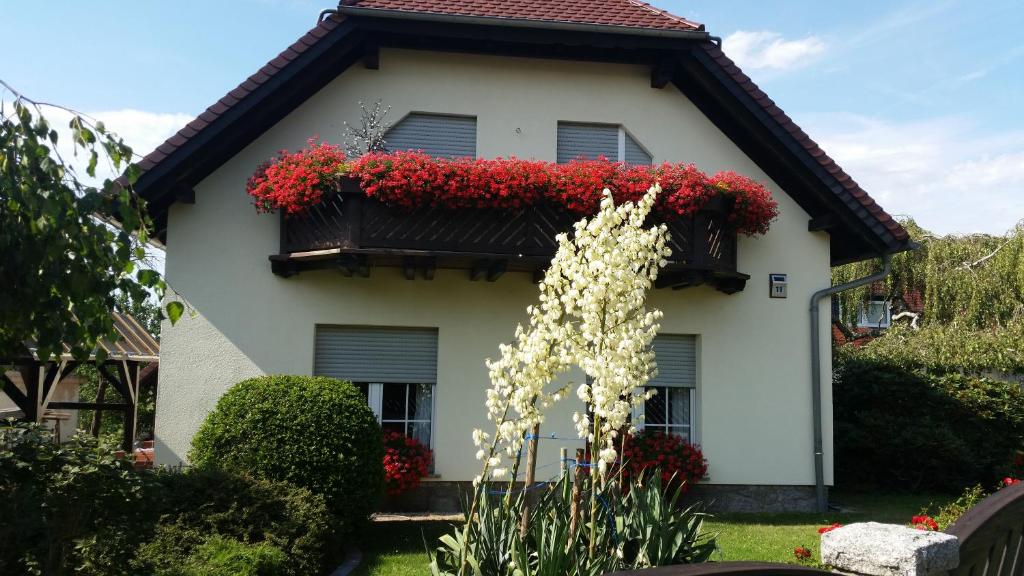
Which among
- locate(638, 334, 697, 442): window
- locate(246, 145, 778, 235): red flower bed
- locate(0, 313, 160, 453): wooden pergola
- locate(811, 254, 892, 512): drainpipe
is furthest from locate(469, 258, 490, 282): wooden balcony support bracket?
locate(811, 254, 892, 512): drainpipe

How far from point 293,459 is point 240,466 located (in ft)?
1.62

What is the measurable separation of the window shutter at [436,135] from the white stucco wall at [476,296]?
17cm

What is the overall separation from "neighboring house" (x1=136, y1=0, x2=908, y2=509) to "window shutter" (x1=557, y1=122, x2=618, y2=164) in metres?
0.03

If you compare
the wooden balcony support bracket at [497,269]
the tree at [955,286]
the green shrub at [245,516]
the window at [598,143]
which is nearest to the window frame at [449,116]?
the window at [598,143]

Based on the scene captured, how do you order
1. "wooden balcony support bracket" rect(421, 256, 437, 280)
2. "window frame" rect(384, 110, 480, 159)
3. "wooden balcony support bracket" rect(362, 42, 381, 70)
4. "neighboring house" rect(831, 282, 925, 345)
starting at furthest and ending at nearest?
"neighboring house" rect(831, 282, 925, 345) → "window frame" rect(384, 110, 480, 159) → "wooden balcony support bracket" rect(362, 42, 381, 70) → "wooden balcony support bracket" rect(421, 256, 437, 280)

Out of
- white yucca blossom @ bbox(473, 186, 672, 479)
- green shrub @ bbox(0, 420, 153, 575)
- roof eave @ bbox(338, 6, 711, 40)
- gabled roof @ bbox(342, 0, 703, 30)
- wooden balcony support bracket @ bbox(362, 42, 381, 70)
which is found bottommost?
green shrub @ bbox(0, 420, 153, 575)

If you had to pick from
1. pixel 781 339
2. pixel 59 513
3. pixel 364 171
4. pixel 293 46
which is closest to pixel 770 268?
pixel 781 339

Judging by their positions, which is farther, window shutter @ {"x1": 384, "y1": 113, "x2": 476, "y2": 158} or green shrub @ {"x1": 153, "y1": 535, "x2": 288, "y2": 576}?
window shutter @ {"x1": 384, "y1": 113, "x2": 476, "y2": 158}

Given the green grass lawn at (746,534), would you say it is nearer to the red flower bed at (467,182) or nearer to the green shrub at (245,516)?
the green shrub at (245,516)

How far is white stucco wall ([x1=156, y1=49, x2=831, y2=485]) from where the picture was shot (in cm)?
1032

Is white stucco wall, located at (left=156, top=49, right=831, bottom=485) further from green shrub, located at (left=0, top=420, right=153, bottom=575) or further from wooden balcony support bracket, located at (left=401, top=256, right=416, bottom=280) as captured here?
green shrub, located at (left=0, top=420, right=153, bottom=575)

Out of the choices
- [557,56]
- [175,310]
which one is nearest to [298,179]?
[557,56]

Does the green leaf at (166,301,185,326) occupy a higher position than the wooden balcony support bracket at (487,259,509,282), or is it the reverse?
the wooden balcony support bracket at (487,259,509,282)

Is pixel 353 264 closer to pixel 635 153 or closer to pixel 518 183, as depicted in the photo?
pixel 518 183
